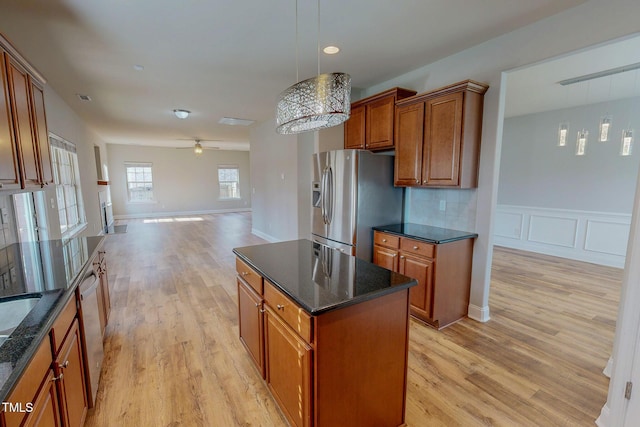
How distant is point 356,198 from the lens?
3252mm

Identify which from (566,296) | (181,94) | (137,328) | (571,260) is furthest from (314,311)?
(571,260)

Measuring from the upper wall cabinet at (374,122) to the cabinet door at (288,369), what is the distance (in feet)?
8.11

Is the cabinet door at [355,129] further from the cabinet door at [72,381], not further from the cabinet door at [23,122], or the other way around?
the cabinet door at [72,381]

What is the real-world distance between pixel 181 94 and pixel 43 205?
7.36 feet

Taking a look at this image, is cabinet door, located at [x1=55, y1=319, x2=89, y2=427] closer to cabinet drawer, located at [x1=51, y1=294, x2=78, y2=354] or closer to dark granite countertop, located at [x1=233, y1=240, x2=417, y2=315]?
cabinet drawer, located at [x1=51, y1=294, x2=78, y2=354]

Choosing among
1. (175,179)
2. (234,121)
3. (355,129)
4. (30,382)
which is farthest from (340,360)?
(175,179)

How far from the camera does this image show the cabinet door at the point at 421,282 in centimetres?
270

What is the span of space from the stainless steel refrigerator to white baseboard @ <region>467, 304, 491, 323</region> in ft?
3.84

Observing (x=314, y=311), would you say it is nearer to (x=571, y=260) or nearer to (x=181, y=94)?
(x=181, y=94)

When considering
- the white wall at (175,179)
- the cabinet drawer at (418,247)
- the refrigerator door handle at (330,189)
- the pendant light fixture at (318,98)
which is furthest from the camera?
the white wall at (175,179)

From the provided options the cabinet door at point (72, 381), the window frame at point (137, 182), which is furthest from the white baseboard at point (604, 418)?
the window frame at point (137, 182)

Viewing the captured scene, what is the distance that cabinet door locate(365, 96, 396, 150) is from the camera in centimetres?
334

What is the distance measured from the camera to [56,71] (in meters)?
3.34

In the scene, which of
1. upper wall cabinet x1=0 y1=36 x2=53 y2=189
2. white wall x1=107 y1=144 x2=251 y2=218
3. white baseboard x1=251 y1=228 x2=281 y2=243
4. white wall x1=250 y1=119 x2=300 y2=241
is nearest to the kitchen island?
upper wall cabinet x1=0 y1=36 x2=53 y2=189
